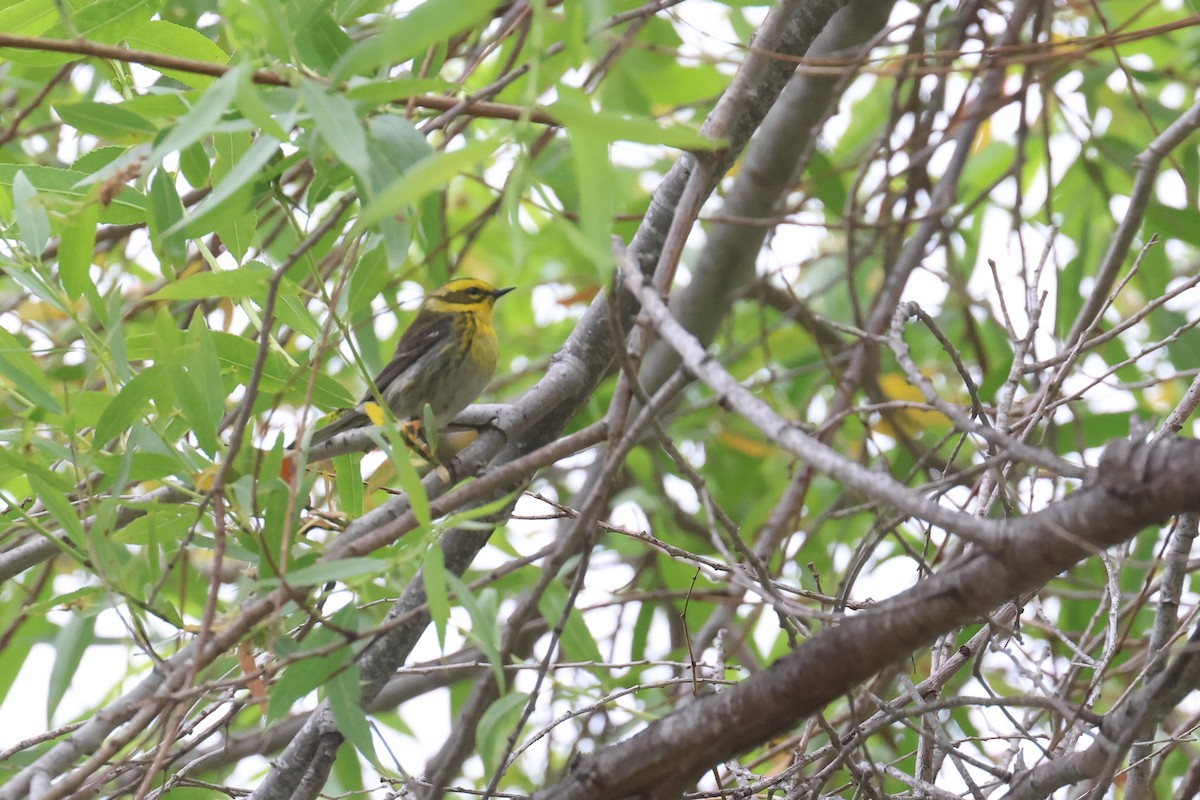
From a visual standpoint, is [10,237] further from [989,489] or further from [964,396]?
[964,396]

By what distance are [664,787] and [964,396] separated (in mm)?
3514

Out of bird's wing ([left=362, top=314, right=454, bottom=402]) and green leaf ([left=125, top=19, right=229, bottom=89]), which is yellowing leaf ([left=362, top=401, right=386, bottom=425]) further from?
bird's wing ([left=362, top=314, right=454, bottom=402])

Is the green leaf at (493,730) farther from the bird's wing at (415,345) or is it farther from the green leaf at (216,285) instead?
the bird's wing at (415,345)

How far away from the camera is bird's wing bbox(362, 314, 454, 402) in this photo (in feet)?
16.7

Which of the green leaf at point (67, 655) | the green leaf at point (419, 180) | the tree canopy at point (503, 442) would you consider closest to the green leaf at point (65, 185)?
the tree canopy at point (503, 442)

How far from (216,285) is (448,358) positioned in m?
3.31

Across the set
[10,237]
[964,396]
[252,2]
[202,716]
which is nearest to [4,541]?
[202,716]

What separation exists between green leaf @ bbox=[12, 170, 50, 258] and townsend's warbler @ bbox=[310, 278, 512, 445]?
303cm

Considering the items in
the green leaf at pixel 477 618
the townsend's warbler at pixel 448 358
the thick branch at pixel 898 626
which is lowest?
the thick branch at pixel 898 626

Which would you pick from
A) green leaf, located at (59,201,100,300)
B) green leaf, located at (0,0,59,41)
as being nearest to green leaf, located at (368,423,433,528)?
green leaf, located at (59,201,100,300)

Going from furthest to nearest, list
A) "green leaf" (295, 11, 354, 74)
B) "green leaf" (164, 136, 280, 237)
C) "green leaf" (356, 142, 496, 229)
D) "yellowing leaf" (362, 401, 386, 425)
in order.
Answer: "yellowing leaf" (362, 401, 386, 425) → "green leaf" (295, 11, 354, 74) → "green leaf" (164, 136, 280, 237) → "green leaf" (356, 142, 496, 229)

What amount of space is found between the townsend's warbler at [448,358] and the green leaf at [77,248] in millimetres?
3000

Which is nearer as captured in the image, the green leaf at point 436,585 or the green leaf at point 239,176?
the green leaf at point 239,176

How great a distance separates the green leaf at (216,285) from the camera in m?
1.71
